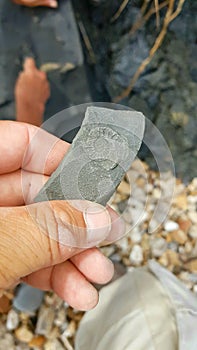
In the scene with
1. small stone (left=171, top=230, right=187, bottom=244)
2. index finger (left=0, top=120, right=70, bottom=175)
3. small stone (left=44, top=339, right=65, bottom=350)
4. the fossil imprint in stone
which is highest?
the fossil imprint in stone

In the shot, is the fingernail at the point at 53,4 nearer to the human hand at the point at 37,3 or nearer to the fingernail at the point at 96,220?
the human hand at the point at 37,3

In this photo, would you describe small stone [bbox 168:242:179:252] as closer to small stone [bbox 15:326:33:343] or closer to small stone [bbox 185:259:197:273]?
small stone [bbox 185:259:197:273]

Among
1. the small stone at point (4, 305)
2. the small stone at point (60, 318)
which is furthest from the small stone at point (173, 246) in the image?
the small stone at point (4, 305)

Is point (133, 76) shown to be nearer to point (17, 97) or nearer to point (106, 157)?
point (17, 97)

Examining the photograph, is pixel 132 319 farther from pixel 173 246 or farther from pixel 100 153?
pixel 100 153

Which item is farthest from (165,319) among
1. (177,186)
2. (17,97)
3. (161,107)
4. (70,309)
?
(17,97)

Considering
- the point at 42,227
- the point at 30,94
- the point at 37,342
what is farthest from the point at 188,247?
the point at 42,227

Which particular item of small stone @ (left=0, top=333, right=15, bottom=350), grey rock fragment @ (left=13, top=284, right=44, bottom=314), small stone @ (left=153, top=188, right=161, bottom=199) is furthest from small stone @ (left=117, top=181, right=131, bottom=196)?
small stone @ (left=0, top=333, right=15, bottom=350)
